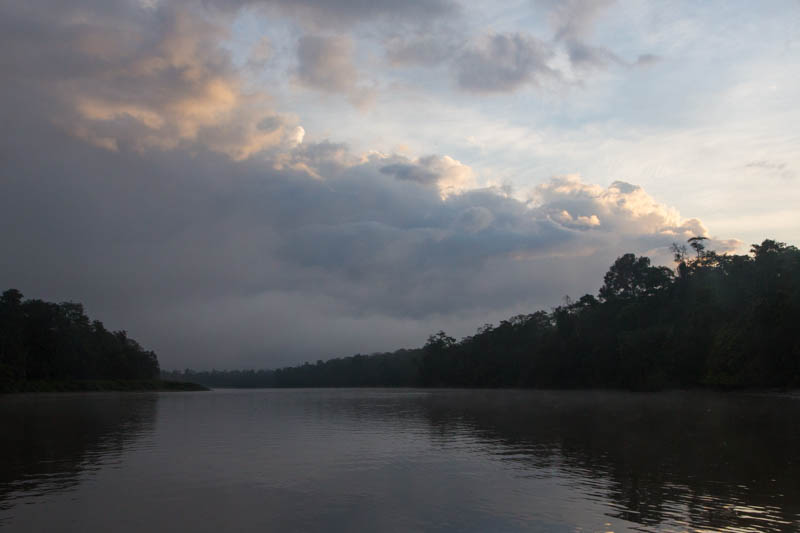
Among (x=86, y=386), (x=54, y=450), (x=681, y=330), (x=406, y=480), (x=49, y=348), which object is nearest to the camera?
(x=406, y=480)

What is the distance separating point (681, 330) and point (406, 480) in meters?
108

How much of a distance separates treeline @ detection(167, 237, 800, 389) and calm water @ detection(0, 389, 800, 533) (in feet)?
168

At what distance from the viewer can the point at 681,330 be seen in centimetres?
11581

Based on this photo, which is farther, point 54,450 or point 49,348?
point 49,348

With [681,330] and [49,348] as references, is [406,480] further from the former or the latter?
[49,348]

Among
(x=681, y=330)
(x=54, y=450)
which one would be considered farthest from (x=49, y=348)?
(x=681, y=330)

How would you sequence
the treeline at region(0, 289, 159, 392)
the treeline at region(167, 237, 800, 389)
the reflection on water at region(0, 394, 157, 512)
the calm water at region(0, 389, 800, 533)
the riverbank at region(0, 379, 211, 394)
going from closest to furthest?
the calm water at region(0, 389, 800, 533) < the reflection on water at region(0, 394, 157, 512) < the treeline at region(167, 237, 800, 389) < the riverbank at region(0, 379, 211, 394) < the treeline at region(0, 289, 159, 392)

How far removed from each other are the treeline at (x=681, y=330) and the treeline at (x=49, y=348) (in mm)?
122507

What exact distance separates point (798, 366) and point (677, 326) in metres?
41.7

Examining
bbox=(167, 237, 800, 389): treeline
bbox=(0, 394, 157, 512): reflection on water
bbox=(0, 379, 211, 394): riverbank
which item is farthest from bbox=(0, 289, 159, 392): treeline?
bbox=(167, 237, 800, 389): treeline

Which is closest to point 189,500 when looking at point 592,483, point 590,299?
point 592,483

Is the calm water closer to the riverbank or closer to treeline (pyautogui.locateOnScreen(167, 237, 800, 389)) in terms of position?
treeline (pyautogui.locateOnScreen(167, 237, 800, 389))

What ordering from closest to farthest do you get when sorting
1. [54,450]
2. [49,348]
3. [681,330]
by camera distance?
[54,450] → [681,330] → [49,348]

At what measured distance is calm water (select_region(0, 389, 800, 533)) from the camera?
55.5ft
